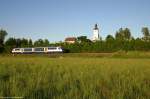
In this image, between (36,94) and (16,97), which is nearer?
(16,97)

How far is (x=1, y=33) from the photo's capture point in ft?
407

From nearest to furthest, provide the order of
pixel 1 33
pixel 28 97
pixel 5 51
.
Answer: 1. pixel 28 97
2. pixel 5 51
3. pixel 1 33

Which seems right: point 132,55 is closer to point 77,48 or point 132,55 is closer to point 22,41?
point 77,48

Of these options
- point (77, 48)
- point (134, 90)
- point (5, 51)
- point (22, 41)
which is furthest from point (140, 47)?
point (134, 90)

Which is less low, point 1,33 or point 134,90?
point 1,33

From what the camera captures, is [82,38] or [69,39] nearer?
[82,38]

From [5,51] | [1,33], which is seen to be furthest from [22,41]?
[5,51]

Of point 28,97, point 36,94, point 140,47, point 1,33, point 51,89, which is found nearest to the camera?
point 28,97

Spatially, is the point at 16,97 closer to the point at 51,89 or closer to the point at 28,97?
the point at 28,97

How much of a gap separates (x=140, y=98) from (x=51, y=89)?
1.87 metres

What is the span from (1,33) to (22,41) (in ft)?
48.1

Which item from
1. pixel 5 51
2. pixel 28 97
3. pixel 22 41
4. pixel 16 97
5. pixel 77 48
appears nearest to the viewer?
pixel 16 97

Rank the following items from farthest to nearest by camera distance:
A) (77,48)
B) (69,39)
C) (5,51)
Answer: (69,39) → (5,51) → (77,48)

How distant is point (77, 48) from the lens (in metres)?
79.3
